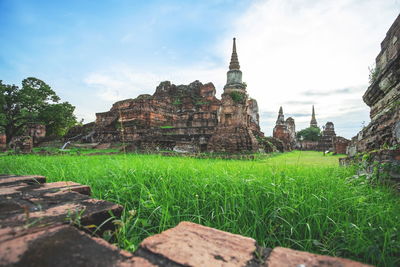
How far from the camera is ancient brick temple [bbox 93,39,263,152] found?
944 cm

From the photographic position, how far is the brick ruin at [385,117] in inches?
80.3

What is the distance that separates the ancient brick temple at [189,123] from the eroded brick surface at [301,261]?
196 inches

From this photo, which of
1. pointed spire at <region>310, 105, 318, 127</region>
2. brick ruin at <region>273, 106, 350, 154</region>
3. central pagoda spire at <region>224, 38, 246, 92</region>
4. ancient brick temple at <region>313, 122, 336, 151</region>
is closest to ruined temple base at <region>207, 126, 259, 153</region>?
central pagoda spire at <region>224, 38, 246, 92</region>

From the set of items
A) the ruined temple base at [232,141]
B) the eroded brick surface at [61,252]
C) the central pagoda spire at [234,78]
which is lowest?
the eroded brick surface at [61,252]

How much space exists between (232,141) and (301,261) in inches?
330

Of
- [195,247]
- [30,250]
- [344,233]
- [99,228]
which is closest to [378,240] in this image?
[344,233]

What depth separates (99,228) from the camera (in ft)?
3.25

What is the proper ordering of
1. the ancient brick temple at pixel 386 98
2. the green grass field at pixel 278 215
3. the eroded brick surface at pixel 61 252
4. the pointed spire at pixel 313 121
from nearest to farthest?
the eroded brick surface at pixel 61 252, the green grass field at pixel 278 215, the ancient brick temple at pixel 386 98, the pointed spire at pixel 313 121

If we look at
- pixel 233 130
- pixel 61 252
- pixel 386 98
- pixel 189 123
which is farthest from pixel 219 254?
pixel 189 123

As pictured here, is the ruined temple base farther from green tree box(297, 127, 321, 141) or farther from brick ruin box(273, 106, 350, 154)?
green tree box(297, 127, 321, 141)

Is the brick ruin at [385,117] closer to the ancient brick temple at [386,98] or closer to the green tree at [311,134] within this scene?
the ancient brick temple at [386,98]

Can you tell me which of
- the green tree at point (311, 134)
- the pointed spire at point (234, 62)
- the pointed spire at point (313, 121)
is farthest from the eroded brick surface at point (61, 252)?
the pointed spire at point (313, 121)

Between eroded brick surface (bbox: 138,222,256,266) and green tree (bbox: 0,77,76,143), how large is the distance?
2373 cm

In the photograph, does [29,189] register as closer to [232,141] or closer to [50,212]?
[50,212]
